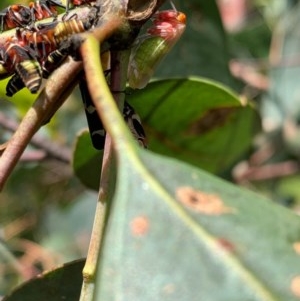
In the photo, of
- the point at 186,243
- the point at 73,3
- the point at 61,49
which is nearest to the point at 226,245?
the point at 186,243

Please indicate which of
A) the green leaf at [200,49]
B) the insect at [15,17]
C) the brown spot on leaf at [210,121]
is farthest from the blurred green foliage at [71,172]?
the insect at [15,17]

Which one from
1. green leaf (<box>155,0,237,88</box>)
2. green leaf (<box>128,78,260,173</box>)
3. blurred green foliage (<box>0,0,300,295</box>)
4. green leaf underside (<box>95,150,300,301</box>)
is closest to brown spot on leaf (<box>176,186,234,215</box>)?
green leaf underside (<box>95,150,300,301</box>)

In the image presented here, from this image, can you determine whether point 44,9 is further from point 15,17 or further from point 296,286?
point 296,286

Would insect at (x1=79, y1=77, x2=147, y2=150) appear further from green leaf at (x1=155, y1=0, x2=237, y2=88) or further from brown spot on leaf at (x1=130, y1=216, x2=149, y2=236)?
green leaf at (x1=155, y1=0, x2=237, y2=88)

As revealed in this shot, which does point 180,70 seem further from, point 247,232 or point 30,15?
point 247,232

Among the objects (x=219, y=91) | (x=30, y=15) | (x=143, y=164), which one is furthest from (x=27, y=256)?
(x=143, y=164)
